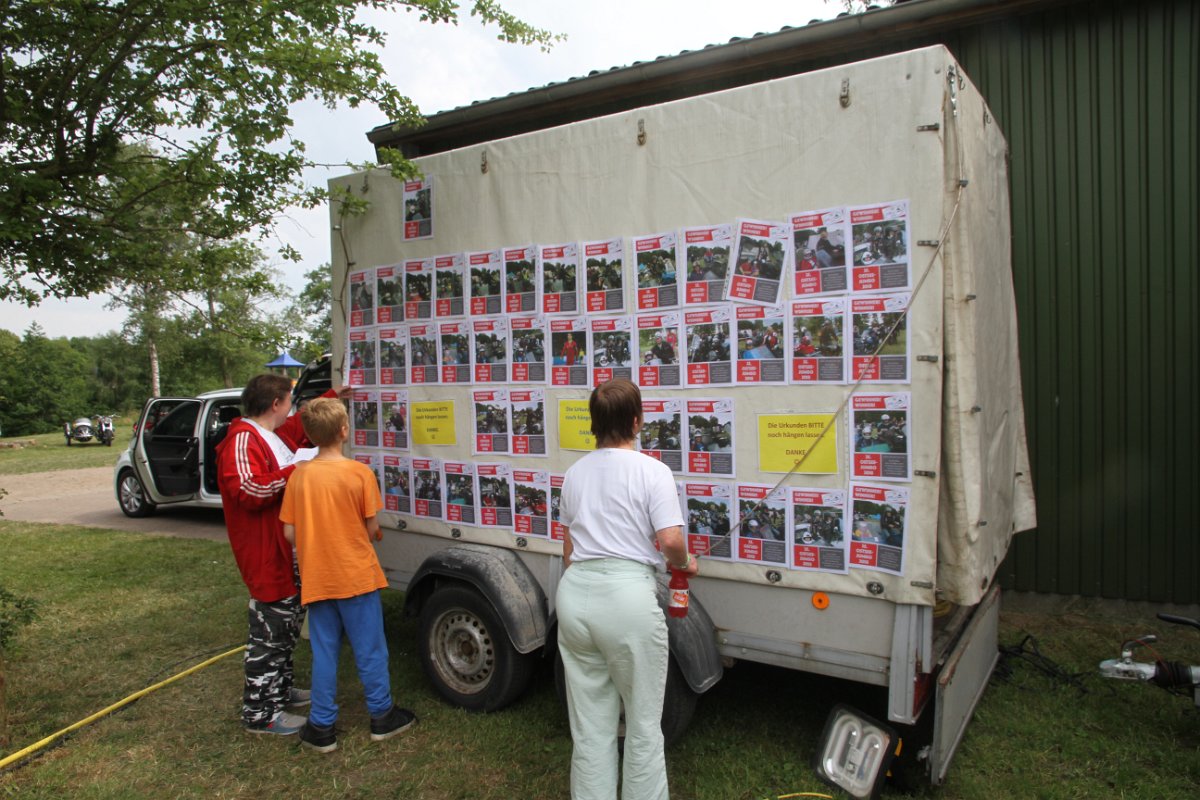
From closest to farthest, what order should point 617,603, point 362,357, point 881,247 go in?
point 617,603, point 881,247, point 362,357

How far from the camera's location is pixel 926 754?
2.96 meters

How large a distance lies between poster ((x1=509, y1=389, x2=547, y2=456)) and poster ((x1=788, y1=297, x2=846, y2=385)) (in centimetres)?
128

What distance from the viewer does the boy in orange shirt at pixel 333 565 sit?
11.5ft

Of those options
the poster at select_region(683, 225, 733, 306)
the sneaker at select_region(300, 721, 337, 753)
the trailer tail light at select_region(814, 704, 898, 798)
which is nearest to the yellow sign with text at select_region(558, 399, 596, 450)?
the poster at select_region(683, 225, 733, 306)

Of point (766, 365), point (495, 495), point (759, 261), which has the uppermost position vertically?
point (759, 261)

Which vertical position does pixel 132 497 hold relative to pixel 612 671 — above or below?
below

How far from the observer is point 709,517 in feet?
10.3

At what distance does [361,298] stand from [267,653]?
204cm

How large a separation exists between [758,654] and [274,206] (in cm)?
386

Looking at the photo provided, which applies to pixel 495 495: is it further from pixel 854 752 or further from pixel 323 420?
pixel 854 752

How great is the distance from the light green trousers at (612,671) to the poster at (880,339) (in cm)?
112

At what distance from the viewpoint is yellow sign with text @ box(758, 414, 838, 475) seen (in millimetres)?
2877

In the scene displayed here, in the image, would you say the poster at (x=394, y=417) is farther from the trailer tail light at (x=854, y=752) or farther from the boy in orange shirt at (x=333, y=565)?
the trailer tail light at (x=854, y=752)

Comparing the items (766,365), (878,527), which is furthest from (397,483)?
(878,527)
